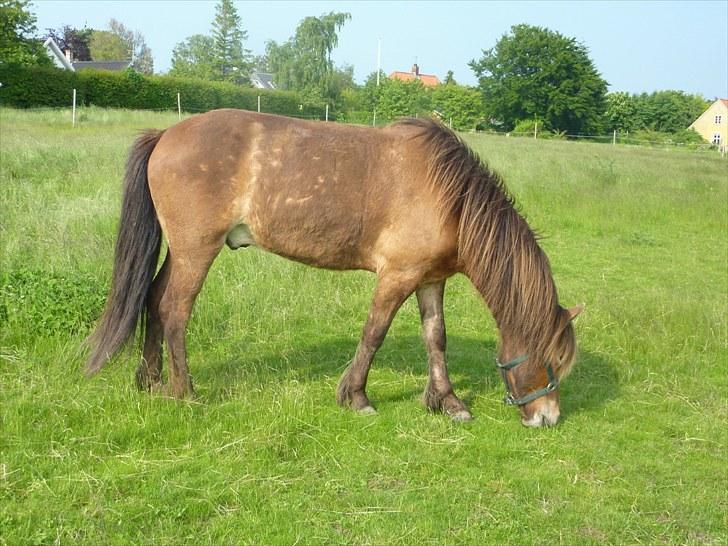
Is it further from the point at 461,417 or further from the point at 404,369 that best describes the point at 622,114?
the point at 461,417

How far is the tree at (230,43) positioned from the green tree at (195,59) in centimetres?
124

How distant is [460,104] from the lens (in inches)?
2356

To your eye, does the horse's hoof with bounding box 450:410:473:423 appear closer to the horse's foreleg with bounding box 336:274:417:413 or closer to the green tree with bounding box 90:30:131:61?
the horse's foreleg with bounding box 336:274:417:413

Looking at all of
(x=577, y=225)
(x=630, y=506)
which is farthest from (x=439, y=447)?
(x=577, y=225)

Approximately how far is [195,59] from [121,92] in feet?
118

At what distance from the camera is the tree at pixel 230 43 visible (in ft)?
204

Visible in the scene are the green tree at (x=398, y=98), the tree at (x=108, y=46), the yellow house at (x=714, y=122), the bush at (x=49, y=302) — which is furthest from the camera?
the tree at (x=108, y=46)

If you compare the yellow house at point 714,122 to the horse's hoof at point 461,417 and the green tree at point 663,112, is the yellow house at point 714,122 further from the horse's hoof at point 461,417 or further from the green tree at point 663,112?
the horse's hoof at point 461,417

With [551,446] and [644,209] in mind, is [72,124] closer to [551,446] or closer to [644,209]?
[644,209]

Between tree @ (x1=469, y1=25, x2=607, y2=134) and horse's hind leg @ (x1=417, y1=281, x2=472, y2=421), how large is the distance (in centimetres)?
5573

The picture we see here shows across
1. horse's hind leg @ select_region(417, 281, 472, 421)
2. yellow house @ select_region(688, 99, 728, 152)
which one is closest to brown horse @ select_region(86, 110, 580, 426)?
horse's hind leg @ select_region(417, 281, 472, 421)

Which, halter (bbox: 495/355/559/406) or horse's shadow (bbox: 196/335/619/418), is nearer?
halter (bbox: 495/355/559/406)

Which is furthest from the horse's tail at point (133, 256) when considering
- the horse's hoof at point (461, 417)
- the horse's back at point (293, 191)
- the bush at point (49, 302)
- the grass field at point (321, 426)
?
the horse's hoof at point (461, 417)

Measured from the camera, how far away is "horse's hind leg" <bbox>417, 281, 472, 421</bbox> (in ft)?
16.1
